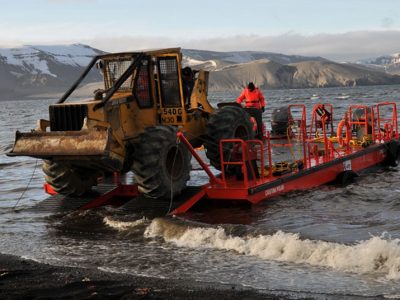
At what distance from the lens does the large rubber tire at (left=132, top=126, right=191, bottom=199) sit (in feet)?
33.9

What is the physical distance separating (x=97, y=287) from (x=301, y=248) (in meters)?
2.87

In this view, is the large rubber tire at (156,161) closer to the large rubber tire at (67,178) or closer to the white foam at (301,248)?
the white foam at (301,248)

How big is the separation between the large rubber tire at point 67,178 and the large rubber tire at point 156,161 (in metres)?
1.51

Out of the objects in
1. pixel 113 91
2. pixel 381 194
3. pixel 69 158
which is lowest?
pixel 381 194

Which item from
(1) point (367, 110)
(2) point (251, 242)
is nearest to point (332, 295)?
(2) point (251, 242)

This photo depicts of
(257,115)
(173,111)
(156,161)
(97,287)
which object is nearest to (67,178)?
(156,161)

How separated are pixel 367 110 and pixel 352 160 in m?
3.44

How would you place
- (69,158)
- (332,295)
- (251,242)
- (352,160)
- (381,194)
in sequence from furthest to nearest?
1. (352,160)
2. (381,194)
3. (69,158)
4. (251,242)
5. (332,295)

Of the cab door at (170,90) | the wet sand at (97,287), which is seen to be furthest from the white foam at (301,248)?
the cab door at (170,90)

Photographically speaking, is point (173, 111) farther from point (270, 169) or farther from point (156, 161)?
point (270, 169)

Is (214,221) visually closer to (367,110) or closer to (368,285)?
(368,285)

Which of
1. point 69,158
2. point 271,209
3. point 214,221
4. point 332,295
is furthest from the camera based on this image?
point 271,209

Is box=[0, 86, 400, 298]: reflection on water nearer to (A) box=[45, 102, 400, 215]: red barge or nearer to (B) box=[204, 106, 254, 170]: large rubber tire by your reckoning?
(A) box=[45, 102, 400, 215]: red barge

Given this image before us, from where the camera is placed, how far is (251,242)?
28.9 ft
